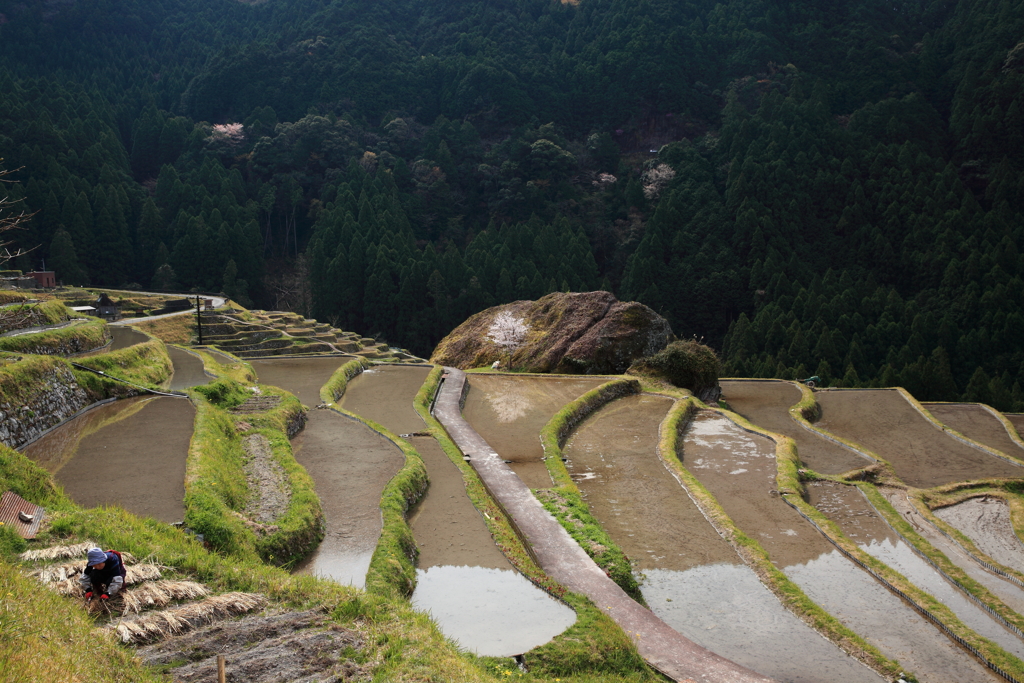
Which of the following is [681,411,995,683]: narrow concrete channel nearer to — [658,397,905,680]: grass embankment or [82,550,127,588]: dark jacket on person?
[658,397,905,680]: grass embankment

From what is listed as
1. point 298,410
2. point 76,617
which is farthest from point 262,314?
point 76,617

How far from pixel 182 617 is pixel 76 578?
1.58 m

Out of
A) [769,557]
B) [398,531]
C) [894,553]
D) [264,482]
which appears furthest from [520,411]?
[894,553]

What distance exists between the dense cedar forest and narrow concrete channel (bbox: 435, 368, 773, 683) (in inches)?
1393

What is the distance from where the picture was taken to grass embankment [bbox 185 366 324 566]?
1280 cm

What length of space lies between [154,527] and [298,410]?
11.2 metres

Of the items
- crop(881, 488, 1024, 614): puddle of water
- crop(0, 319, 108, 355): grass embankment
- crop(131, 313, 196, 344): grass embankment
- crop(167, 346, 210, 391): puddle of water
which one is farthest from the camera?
crop(131, 313, 196, 344): grass embankment

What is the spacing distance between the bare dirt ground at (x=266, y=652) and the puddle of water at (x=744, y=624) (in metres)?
6.15

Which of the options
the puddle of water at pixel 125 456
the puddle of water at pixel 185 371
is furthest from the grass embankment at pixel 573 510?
the puddle of water at pixel 185 371

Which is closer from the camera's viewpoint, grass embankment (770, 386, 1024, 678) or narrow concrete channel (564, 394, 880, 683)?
narrow concrete channel (564, 394, 880, 683)

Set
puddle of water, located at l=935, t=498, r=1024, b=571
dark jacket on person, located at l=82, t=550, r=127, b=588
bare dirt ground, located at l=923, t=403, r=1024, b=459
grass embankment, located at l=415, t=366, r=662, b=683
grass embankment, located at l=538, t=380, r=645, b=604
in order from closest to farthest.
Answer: dark jacket on person, located at l=82, t=550, r=127, b=588
grass embankment, located at l=415, t=366, r=662, b=683
grass embankment, located at l=538, t=380, r=645, b=604
puddle of water, located at l=935, t=498, r=1024, b=571
bare dirt ground, located at l=923, t=403, r=1024, b=459

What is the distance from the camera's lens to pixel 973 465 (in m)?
23.7

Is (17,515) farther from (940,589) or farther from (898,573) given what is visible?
(940,589)

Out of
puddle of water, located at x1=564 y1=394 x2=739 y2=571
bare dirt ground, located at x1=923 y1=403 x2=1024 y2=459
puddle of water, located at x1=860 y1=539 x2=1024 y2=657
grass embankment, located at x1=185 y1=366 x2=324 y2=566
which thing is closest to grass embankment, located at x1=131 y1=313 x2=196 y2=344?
grass embankment, located at x1=185 y1=366 x2=324 y2=566
